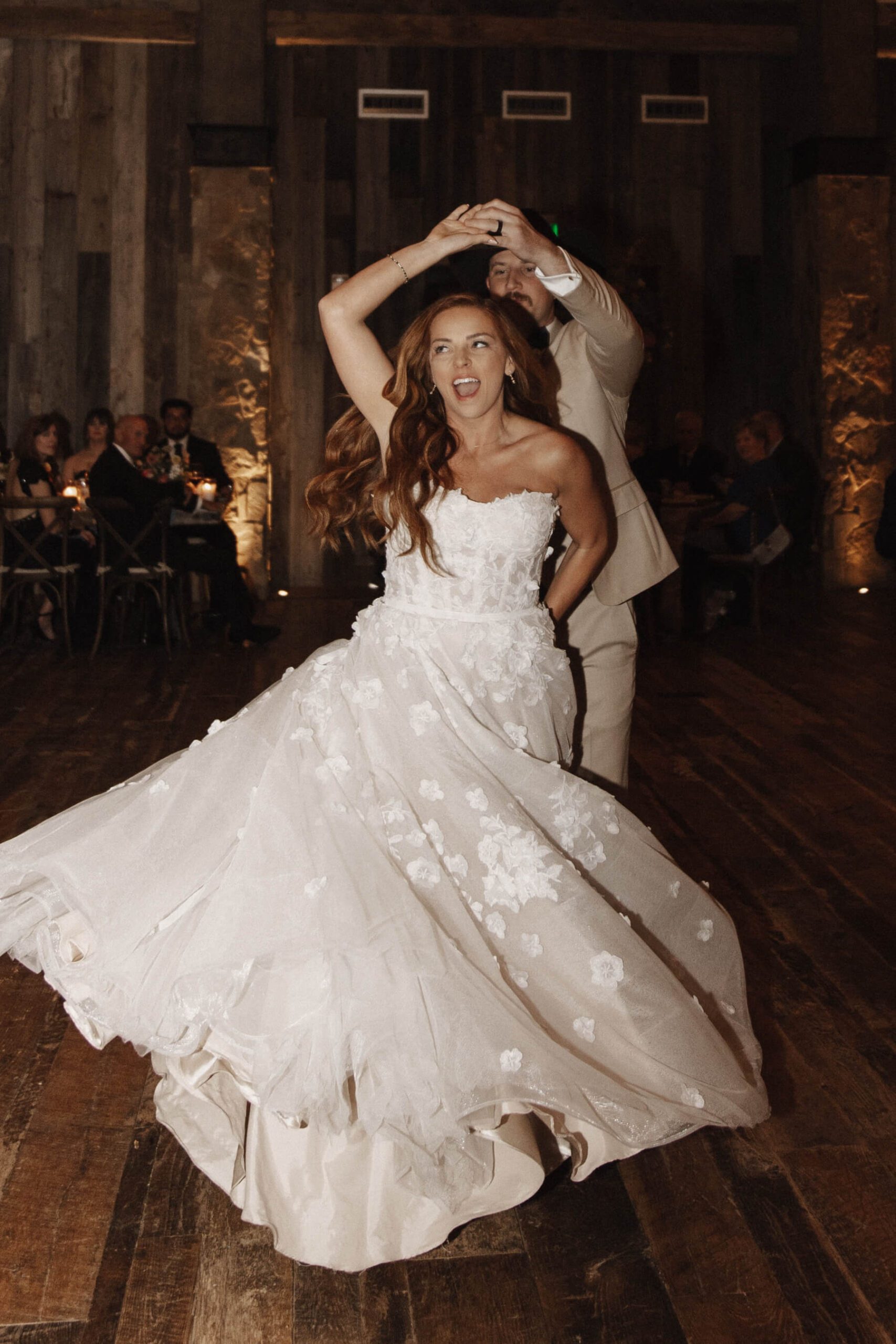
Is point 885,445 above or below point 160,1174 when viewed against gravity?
above

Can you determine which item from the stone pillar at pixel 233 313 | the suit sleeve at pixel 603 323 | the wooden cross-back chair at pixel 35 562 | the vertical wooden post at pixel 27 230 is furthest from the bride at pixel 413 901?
the vertical wooden post at pixel 27 230

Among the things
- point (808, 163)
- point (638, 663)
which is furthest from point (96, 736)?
point (808, 163)

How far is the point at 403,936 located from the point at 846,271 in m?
8.61

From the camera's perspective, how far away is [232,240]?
8.81m

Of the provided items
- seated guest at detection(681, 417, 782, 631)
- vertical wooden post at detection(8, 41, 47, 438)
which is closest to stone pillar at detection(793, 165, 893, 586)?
seated guest at detection(681, 417, 782, 631)

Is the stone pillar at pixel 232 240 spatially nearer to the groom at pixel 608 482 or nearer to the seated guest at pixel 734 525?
the seated guest at pixel 734 525

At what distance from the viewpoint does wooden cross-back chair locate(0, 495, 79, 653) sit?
6750 millimetres

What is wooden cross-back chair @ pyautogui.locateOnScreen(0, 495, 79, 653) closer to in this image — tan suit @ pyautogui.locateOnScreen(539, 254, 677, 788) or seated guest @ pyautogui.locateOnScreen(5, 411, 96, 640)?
seated guest @ pyautogui.locateOnScreen(5, 411, 96, 640)

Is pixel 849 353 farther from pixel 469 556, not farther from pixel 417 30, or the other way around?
pixel 469 556

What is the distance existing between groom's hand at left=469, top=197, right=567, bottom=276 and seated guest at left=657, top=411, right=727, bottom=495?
6.46 m

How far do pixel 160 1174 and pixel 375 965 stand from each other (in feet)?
2.11

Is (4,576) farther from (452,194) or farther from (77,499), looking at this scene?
(452,194)

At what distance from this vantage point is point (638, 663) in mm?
6668

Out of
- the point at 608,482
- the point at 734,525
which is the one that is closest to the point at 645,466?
the point at 734,525
